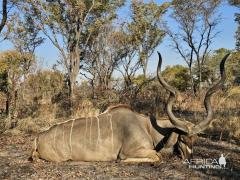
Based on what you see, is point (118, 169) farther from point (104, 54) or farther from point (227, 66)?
point (227, 66)

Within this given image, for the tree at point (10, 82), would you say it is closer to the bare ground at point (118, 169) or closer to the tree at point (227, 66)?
the bare ground at point (118, 169)

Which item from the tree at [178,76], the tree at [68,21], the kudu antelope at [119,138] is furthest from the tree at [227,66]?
the kudu antelope at [119,138]

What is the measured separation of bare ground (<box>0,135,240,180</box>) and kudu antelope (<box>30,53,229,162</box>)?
173 millimetres

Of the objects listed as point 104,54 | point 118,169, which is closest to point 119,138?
point 118,169

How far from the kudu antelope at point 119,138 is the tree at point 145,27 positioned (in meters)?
16.2

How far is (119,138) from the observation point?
22.5ft

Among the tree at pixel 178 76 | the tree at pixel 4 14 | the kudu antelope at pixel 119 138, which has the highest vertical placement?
the tree at pixel 178 76

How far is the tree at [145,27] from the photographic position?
23234 millimetres

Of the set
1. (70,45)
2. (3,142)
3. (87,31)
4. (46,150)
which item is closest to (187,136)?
(46,150)

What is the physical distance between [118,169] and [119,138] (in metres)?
0.76

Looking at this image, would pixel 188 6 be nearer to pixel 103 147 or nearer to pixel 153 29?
pixel 153 29

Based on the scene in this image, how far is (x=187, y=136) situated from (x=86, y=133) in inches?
55.1

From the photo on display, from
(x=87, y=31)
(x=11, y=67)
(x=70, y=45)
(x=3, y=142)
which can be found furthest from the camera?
(x=87, y=31)

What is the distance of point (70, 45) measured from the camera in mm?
15477
